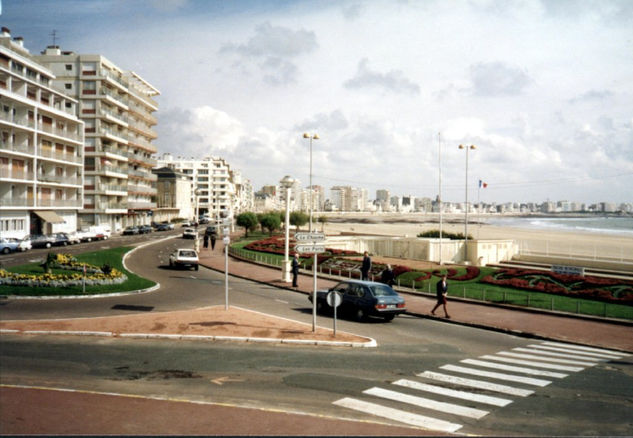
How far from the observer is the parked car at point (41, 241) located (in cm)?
4730

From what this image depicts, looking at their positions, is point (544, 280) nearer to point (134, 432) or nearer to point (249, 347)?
point (249, 347)

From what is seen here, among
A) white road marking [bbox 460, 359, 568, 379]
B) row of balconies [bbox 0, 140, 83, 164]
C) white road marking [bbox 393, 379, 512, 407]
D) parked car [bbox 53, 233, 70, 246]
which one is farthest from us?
row of balconies [bbox 0, 140, 83, 164]

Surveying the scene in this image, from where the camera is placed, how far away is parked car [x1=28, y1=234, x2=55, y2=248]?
47300 mm

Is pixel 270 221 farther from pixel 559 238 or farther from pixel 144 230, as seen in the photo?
pixel 559 238

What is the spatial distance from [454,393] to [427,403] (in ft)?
3.23

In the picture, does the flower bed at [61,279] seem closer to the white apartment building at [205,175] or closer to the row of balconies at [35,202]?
the row of balconies at [35,202]

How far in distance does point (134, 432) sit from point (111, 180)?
245 ft

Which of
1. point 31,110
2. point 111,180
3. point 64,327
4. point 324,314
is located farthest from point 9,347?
point 111,180

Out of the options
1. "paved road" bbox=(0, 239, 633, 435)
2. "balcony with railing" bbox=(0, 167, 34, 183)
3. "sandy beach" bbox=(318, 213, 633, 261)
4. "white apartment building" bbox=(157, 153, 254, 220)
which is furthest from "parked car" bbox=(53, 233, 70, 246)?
"white apartment building" bbox=(157, 153, 254, 220)

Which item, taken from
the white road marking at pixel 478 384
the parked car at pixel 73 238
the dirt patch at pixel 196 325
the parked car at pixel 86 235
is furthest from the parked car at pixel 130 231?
the white road marking at pixel 478 384

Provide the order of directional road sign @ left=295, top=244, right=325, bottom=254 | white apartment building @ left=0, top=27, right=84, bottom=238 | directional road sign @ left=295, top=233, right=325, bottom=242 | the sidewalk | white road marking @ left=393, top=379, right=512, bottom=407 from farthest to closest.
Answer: white apartment building @ left=0, top=27, right=84, bottom=238
the sidewalk
directional road sign @ left=295, top=233, right=325, bottom=242
directional road sign @ left=295, top=244, right=325, bottom=254
white road marking @ left=393, top=379, right=512, bottom=407

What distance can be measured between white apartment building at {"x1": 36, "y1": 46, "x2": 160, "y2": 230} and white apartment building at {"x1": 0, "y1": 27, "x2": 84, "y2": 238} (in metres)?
6.32

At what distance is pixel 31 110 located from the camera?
55.0m

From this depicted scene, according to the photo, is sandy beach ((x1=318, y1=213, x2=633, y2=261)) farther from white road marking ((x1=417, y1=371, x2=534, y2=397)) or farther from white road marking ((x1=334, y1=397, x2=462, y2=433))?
white road marking ((x1=334, y1=397, x2=462, y2=433))
